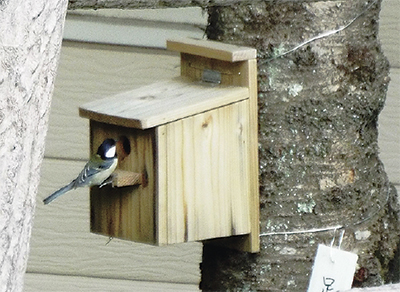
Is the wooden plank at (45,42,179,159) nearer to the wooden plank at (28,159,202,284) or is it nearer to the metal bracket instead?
the wooden plank at (28,159,202,284)

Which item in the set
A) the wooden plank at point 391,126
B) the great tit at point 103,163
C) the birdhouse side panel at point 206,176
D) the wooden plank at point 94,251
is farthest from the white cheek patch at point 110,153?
the wooden plank at point 391,126

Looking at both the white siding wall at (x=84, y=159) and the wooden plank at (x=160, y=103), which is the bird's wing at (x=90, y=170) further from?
the white siding wall at (x=84, y=159)

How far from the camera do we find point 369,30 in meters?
1.81

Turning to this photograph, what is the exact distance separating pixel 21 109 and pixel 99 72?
142 centimetres

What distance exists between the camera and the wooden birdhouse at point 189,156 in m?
1.70

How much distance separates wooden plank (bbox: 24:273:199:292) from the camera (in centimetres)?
266

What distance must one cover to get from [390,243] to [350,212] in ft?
0.45

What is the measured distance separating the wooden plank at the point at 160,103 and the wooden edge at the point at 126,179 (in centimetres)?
10

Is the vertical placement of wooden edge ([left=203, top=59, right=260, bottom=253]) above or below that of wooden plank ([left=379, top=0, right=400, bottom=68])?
below

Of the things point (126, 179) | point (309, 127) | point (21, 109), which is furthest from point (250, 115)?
point (21, 109)

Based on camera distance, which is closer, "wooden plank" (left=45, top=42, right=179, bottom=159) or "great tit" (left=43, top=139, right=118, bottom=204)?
"great tit" (left=43, top=139, right=118, bottom=204)

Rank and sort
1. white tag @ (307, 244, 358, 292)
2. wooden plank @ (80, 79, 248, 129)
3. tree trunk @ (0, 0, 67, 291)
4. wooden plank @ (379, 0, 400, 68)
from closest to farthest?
tree trunk @ (0, 0, 67, 291) → wooden plank @ (80, 79, 248, 129) → white tag @ (307, 244, 358, 292) → wooden plank @ (379, 0, 400, 68)

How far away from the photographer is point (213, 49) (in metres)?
1.76

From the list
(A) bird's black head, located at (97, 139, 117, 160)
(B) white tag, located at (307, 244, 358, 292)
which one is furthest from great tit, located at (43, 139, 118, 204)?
(B) white tag, located at (307, 244, 358, 292)
